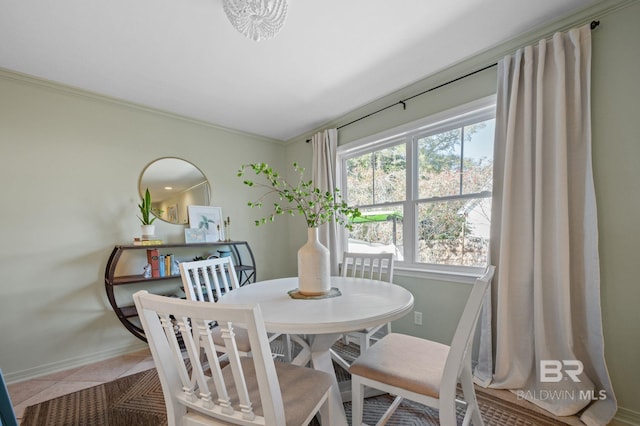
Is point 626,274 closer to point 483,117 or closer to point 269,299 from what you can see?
point 483,117

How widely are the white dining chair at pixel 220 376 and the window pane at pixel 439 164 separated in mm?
1896

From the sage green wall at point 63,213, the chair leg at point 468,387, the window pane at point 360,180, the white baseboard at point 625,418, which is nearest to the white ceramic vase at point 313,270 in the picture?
the chair leg at point 468,387

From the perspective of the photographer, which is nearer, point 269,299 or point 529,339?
point 269,299

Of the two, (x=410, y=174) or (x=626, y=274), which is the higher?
(x=410, y=174)

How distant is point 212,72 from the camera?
87.1 inches

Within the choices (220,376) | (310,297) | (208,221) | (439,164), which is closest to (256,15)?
(310,297)

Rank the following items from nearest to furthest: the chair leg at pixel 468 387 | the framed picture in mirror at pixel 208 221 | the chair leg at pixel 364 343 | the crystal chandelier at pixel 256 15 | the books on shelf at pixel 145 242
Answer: the chair leg at pixel 468 387, the crystal chandelier at pixel 256 15, the chair leg at pixel 364 343, the books on shelf at pixel 145 242, the framed picture in mirror at pixel 208 221

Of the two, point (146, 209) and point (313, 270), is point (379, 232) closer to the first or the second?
point (313, 270)

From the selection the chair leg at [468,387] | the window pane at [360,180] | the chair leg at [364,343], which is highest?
the window pane at [360,180]

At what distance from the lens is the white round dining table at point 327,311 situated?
112cm

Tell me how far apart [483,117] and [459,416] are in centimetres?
213

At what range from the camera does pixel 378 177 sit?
2.93 meters

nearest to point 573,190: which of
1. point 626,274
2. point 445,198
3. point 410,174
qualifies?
point 626,274

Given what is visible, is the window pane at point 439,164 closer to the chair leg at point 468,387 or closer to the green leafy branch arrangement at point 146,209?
the chair leg at point 468,387
